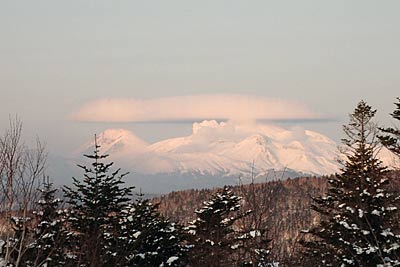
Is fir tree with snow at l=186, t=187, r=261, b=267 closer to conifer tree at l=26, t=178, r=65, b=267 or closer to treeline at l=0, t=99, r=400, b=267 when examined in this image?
treeline at l=0, t=99, r=400, b=267

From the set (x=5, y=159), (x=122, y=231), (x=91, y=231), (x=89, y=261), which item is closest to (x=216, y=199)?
(x=122, y=231)

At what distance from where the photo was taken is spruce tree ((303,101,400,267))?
68.9ft

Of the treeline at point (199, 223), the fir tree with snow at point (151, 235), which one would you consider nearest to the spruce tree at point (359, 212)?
the treeline at point (199, 223)

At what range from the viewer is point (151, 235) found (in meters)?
21.9

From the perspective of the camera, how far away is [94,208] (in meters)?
20.7

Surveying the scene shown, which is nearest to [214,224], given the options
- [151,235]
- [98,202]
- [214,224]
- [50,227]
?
[214,224]

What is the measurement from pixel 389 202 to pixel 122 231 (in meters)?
9.00

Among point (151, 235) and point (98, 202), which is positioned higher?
point (98, 202)

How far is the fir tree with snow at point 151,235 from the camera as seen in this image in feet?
69.6

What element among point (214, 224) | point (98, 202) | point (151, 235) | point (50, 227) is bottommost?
point (151, 235)

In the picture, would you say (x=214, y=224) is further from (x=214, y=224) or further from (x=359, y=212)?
(x=359, y=212)

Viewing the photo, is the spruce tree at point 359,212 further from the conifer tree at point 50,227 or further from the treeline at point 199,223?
the conifer tree at point 50,227

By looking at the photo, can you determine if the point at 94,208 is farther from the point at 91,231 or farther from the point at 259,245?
the point at 259,245

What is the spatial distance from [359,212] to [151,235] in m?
6.94
